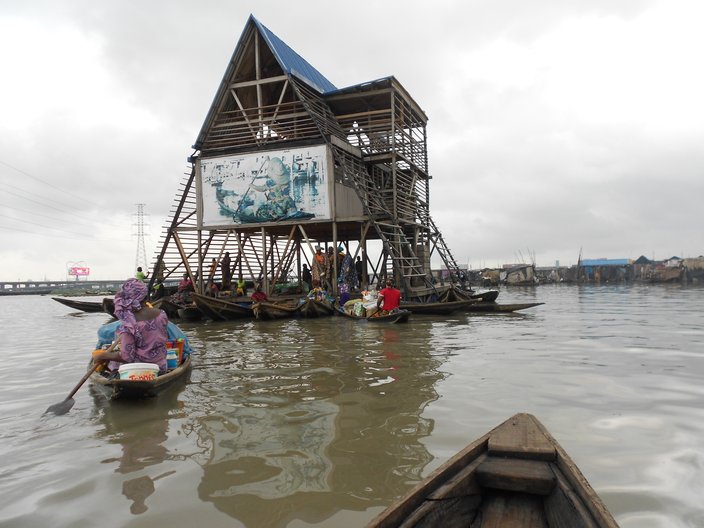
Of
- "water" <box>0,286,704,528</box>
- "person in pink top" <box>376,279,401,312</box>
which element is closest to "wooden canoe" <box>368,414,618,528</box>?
"water" <box>0,286,704,528</box>

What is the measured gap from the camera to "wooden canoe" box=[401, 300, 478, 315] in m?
14.8

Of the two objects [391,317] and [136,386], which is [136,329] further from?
[391,317]

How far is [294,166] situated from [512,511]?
1521cm

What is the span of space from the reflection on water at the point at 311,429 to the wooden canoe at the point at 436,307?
6261mm

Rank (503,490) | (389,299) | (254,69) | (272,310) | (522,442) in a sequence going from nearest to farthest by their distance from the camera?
(503,490), (522,442), (389,299), (272,310), (254,69)

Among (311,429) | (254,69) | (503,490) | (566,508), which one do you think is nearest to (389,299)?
(311,429)

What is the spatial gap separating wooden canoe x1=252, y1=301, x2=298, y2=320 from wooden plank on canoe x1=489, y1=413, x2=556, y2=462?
12278mm

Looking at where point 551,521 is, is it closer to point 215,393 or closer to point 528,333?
point 215,393

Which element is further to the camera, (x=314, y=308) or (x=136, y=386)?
(x=314, y=308)

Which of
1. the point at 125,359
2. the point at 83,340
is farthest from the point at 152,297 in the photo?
the point at 125,359

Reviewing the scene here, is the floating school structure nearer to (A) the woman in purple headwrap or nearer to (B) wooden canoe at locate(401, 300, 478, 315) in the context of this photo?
(B) wooden canoe at locate(401, 300, 478, 315)

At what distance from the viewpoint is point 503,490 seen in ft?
9.16

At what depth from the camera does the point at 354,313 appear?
559 inches

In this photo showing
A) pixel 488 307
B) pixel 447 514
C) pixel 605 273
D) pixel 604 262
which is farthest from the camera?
pixel 604 262
